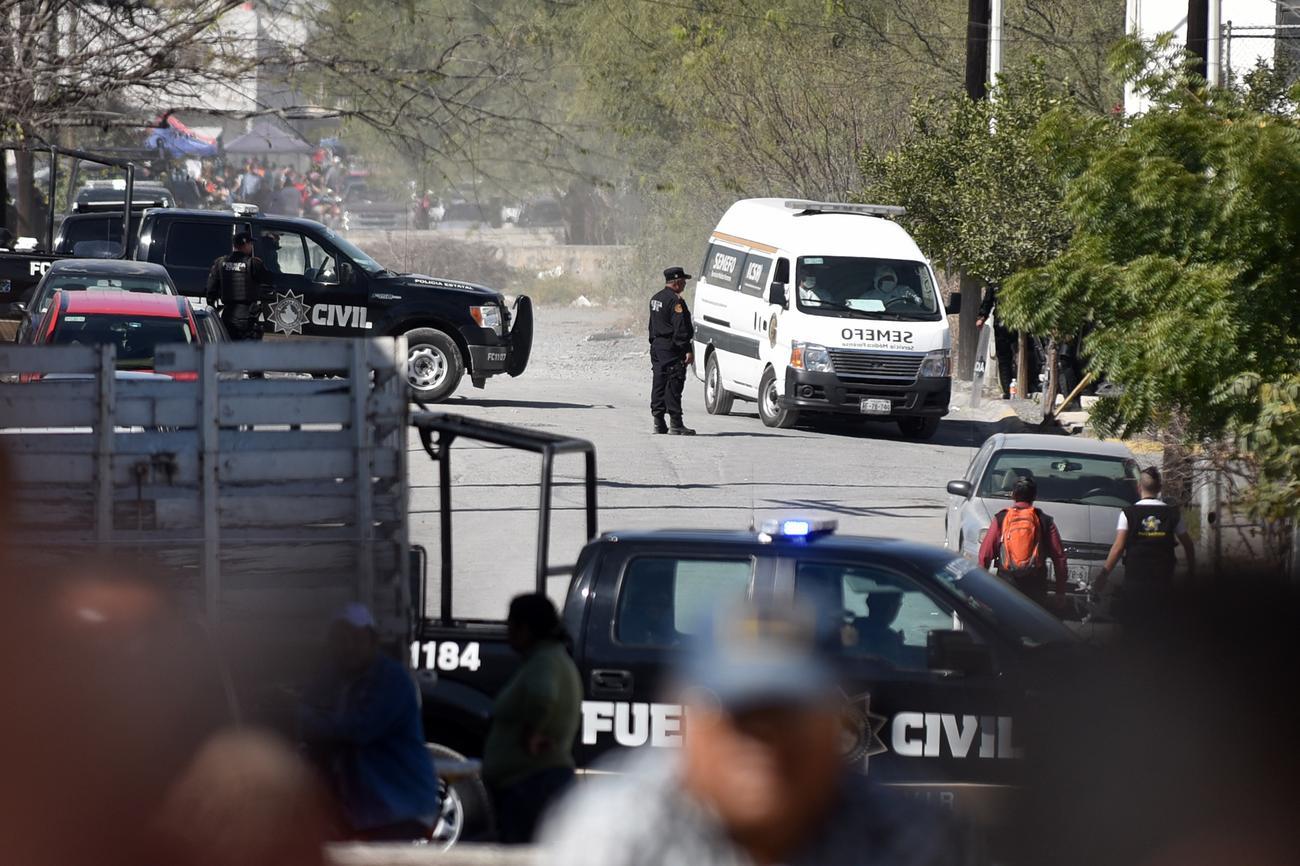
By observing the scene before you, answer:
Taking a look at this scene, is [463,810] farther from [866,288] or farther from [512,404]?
[512,404]

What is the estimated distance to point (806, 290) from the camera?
21.9m

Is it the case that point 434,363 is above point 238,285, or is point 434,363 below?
below

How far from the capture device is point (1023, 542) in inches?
450

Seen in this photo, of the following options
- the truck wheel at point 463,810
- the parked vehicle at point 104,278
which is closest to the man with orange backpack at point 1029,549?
the truck wheel at point 463,810

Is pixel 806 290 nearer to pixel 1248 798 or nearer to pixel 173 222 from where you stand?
pixel 173 222

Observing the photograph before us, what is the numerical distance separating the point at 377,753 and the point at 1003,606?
2.69m

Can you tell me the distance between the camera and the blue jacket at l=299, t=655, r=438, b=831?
19.3ft

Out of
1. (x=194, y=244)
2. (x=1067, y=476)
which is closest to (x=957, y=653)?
(x=1067, y=476)

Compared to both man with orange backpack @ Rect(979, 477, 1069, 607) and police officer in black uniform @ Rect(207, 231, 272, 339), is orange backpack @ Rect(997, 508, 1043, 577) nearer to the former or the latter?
man with orange backpack @ Rect(979, 477, 1069, 607)

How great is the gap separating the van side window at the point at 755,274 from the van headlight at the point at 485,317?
343 centimetres

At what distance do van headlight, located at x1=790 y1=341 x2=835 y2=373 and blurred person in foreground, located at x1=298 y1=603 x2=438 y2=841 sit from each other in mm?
15516

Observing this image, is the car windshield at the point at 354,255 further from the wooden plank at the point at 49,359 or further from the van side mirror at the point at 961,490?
the wooden plank at the point at 49,359

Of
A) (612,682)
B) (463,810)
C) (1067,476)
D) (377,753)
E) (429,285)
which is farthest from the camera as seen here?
(429,285)

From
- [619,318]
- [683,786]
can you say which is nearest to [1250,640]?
[683,786]
